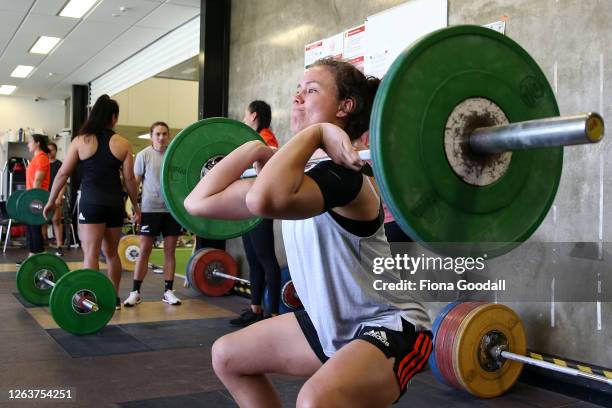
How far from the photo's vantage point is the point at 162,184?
2.16 metres

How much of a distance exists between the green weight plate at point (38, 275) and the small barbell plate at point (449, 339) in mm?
2806

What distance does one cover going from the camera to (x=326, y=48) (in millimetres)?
3992

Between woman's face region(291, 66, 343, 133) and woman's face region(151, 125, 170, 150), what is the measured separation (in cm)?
293

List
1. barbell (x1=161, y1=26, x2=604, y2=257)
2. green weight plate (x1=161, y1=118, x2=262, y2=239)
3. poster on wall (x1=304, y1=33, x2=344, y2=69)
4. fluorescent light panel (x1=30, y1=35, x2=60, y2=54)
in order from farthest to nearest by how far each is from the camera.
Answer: fluorescent light panel (x1=30, y1=35, x2=60, y2=54) → poster on wall (x1=304, y1=33, x2=344, y2=69) → green weight plate (x1=161, y1=118, x2=262, y2=239) → barbell (x1=161, y1=26, x2=604, y2=257)

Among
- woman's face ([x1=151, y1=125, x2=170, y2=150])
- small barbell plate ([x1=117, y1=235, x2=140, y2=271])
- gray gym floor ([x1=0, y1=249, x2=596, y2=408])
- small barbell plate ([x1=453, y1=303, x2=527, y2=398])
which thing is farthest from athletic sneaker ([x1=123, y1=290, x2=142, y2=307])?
small barbell plate ([x1=453, y1=303, x2=527, y2=398])

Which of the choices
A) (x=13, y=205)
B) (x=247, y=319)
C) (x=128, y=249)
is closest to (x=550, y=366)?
(x=247, y=319)

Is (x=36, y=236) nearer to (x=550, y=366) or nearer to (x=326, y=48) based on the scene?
(x=326, y=48)

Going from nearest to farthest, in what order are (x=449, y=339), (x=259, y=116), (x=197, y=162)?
(x=197, y=162) < (x=449, y=339) < (x=259, y=116)

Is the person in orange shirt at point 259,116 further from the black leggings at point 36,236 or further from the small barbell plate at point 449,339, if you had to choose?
the black leggings at point 36,236

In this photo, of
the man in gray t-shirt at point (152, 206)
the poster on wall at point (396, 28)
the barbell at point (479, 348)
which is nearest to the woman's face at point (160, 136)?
the man in gray t-shirt at point (152, 206)

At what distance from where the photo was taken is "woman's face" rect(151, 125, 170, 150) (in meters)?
4.23

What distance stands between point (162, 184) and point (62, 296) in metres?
1.52

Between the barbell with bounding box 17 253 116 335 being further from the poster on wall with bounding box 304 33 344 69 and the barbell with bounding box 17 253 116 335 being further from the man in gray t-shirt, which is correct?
the poster on wall with bounding box 304 33 344 69

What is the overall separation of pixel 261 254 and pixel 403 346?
2320mm
